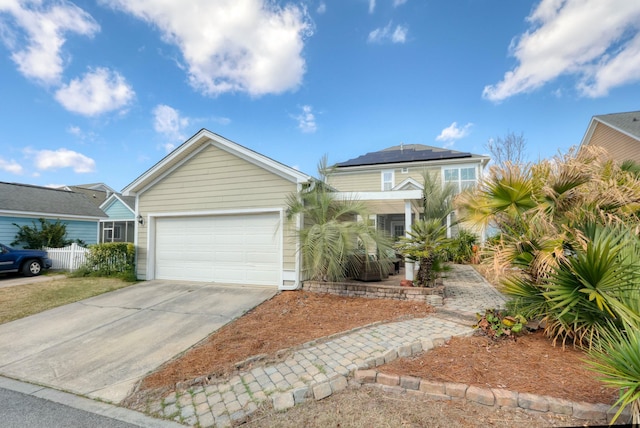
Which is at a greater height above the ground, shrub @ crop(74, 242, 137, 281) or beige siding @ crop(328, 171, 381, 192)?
beige siding @ crop(328, 171, 381, 192)

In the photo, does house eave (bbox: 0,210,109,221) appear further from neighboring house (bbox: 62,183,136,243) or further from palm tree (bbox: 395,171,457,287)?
palm tree (bbox: 395,171,457,287)

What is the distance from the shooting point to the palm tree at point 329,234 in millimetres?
6703

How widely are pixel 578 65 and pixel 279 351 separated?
1871 cm

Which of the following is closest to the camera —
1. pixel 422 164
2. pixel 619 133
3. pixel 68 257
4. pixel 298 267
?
pixel 298 267

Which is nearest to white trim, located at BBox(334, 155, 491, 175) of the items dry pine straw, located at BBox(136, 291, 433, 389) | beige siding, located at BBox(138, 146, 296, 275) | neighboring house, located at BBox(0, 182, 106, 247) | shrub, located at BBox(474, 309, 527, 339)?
beige siding, located at BBox(138, 146, 296, 275)

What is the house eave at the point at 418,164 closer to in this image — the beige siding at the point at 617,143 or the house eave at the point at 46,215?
the beige siding at the point at 617,143

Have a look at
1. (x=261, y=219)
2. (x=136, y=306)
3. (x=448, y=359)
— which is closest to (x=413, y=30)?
(x=261, y=219)

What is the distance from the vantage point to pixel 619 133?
43.9 feet

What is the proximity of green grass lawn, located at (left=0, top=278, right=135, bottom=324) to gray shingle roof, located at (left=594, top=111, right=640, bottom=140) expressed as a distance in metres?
19.9

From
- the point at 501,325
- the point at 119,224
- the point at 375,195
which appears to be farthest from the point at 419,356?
the point at 119,224

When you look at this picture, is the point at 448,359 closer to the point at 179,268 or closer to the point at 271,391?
the point at 271,391

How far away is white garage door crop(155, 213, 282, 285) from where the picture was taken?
27.2 feet

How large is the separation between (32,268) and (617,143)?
26551 millimetres

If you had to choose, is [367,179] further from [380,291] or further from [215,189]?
[380,291]
